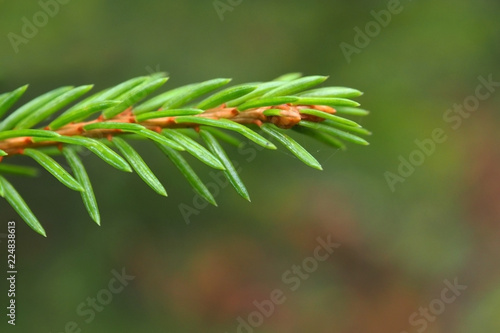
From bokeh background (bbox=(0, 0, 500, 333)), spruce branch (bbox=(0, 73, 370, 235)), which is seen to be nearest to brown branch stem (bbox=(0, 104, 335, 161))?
spruce branch (bbox=(0, 73, 370, 235))

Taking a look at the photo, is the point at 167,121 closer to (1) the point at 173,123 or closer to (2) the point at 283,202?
(1) the point at 173,123

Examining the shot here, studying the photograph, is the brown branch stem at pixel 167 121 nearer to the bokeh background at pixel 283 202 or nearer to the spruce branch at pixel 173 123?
the spruce branch at pixel 173 123

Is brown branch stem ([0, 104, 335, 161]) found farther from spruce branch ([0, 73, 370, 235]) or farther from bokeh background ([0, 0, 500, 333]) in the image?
bokeh background ([0, 0, 500, 333])

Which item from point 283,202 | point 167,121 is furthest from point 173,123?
point 283,202

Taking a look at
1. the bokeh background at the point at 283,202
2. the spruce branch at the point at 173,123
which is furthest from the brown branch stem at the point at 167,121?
the bokeh background at the point at 283,202

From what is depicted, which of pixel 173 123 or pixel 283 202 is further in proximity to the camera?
pixel 283 202

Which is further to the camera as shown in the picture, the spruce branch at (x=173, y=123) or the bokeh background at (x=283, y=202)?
the bokeh background at (x=283, y=202)

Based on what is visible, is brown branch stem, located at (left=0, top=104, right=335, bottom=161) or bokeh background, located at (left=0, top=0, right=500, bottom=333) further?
bokeh background, located at (left=0, top=0, right=500, bottom=333)
